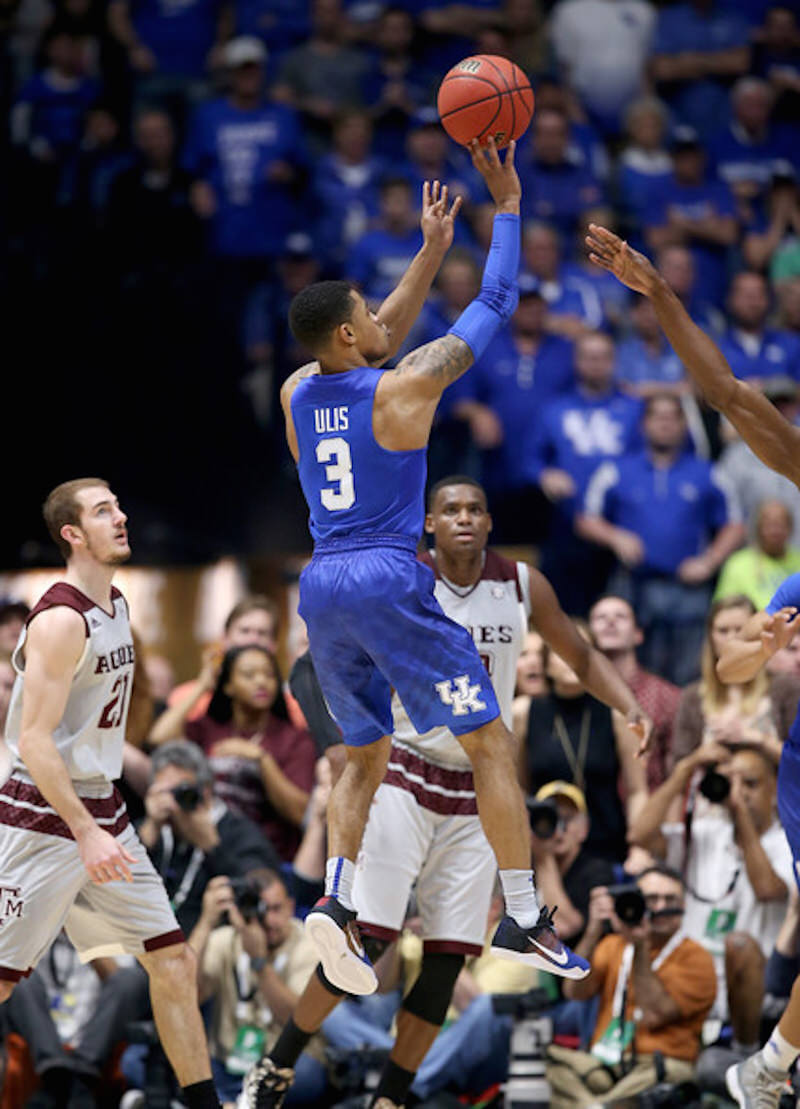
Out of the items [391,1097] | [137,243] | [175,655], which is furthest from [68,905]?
[137,243]

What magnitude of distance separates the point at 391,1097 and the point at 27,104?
9089 millimetres

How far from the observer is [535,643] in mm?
9039

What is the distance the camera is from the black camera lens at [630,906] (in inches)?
298

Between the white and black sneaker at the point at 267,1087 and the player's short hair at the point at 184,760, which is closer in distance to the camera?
the white and black sneaker at the point at 267,1087

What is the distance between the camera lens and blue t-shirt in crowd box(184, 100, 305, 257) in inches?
505

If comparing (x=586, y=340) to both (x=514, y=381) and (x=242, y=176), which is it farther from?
(x=242, y=176)

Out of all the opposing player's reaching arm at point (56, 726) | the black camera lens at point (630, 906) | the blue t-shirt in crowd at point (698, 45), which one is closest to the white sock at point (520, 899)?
the opposing player's reaching arm at point (56, 726)

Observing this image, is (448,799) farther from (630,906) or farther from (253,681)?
(253,681)

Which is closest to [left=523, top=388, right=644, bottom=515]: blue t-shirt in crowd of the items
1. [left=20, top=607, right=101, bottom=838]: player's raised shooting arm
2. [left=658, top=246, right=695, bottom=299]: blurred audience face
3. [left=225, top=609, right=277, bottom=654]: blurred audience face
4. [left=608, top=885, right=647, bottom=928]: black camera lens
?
[left=658, top=246, right=695, bottom=299]: blurred audience face

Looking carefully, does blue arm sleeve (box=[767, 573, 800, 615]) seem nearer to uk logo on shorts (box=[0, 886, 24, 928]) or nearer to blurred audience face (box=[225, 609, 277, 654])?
uk logo on shorts (box=[0, 886, 24, 928])

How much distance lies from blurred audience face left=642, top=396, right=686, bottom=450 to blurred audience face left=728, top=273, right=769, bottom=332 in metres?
1.42

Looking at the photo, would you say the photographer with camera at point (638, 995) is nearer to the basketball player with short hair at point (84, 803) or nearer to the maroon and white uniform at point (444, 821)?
the maroon and white uniform at point (444, 821)

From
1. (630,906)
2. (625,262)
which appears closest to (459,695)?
(625,262)

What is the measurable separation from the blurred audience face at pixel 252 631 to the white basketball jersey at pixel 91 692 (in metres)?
2.70
